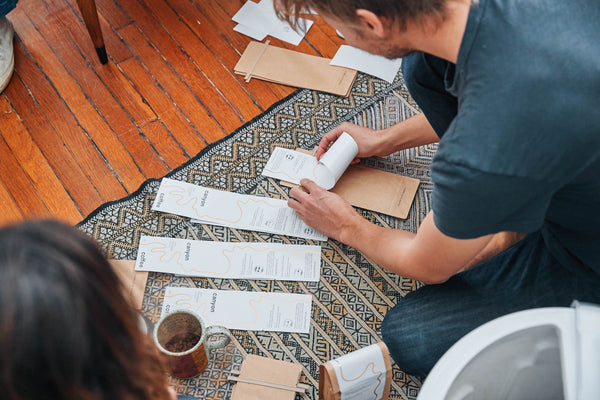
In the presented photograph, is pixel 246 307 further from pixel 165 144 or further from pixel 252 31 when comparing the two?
pixel 252 31

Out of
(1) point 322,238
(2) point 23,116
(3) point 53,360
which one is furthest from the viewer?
(2) point 23,116

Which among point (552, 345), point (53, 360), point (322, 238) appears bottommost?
point (322, 238)

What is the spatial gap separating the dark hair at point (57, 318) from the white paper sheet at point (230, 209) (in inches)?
35.6

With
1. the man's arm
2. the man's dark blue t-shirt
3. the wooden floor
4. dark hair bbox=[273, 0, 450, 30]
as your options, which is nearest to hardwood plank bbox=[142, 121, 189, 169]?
the wooden floor

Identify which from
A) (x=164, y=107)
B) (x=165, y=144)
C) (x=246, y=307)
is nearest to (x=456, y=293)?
(x=246, y=307)

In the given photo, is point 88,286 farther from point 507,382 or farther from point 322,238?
Result: point 322,238

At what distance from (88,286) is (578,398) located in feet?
2.03

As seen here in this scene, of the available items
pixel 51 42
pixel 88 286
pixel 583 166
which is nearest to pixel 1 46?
pixel 51 42

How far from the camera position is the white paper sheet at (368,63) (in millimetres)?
1869

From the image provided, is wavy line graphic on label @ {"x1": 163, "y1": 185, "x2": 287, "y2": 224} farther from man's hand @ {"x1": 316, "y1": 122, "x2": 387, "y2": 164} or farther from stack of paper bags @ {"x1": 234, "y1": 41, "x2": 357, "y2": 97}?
stack of paper bags @ {"x1": 234, "y1": 41, "x2": 357, "y2": 97}

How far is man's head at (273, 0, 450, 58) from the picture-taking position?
0.92 m

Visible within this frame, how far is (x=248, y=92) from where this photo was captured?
6.02 feet

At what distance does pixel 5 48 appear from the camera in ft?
6.00

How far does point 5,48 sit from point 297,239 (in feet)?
3.71
